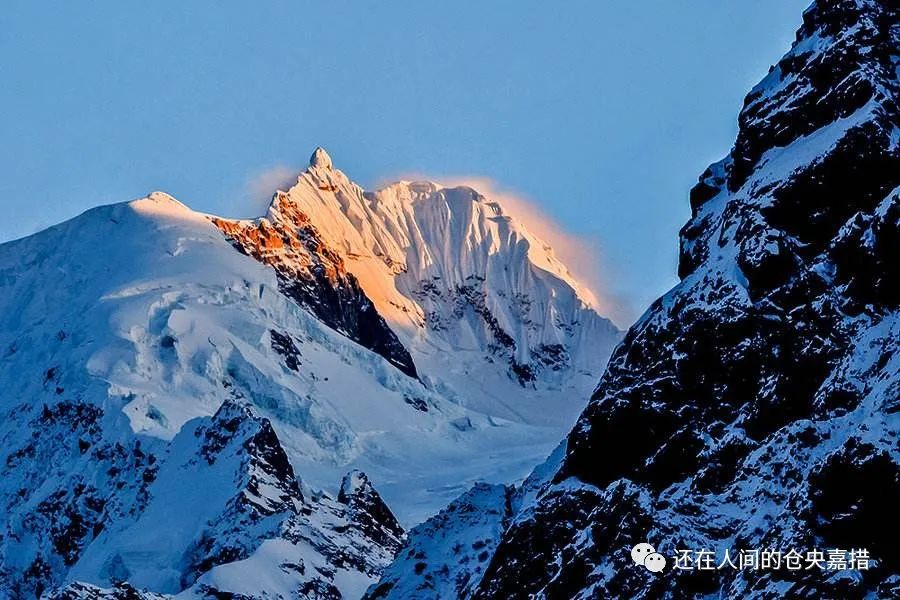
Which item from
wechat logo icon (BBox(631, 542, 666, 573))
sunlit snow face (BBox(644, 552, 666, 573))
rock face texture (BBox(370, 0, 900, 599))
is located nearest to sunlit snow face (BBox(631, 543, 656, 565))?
wechat logo icon (BBox(631, 542, 666, 573))

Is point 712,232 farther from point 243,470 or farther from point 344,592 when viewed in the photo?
point 243,470

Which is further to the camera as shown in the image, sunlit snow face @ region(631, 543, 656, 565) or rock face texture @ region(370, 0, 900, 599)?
sunlit snow face @ region(631, 543, 656, 565)

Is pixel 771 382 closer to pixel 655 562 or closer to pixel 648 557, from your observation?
pixel 648 557

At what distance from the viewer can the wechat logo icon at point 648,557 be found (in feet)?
267

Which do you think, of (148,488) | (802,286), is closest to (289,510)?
(148,488)

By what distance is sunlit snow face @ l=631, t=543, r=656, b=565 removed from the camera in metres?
82.0

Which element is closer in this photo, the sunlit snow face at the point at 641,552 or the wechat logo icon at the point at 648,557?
the wechat logo icon at the point at 648,557

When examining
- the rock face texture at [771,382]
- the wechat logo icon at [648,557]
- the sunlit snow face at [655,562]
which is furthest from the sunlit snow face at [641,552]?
the rock face texture at [771,382]

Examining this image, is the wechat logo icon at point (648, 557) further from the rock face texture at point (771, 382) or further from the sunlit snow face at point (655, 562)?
the rock face texture at point (771, 382)

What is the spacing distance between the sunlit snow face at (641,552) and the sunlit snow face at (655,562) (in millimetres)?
175

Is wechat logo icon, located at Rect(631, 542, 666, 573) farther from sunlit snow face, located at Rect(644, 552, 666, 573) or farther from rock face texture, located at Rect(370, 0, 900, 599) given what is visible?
rock face texture, located at Rect(370, 0, 900, 599)

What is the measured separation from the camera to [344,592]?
161250 millimetres

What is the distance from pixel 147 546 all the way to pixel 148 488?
58.2 ft

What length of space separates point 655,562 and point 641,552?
3.77 ft
